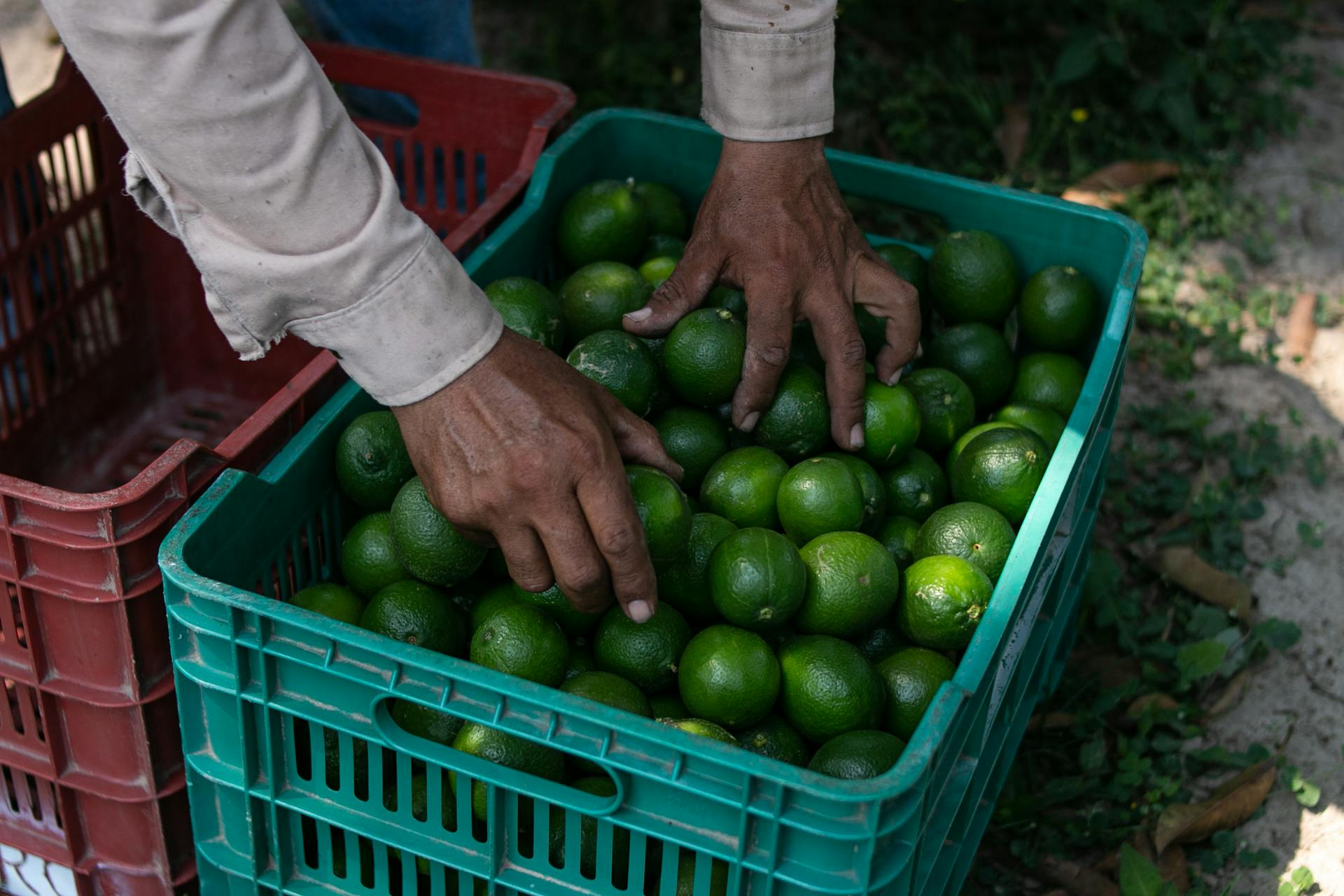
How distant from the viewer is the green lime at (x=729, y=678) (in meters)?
2.06

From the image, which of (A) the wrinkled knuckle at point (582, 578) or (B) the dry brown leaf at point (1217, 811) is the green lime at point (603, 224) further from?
(B) the dry brown leaf at point (1217, 811)

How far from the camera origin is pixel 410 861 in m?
2.00

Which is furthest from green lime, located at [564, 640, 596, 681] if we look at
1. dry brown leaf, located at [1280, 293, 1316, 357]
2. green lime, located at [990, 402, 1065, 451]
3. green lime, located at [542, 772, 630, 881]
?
dry brown leaf, located at [1280, 293, 1316, 357]

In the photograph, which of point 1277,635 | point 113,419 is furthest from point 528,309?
point 1277,635

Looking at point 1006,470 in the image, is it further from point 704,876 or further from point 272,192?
point 272,192

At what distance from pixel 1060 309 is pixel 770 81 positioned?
2.63 ft

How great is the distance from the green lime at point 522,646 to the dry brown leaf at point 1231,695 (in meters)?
1.71

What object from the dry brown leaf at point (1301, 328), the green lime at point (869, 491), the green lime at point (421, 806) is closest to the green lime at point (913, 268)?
the green lime at point (869, 491)

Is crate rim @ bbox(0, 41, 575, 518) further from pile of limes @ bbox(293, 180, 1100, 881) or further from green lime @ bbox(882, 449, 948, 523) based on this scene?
green lime @ bbox(882, 449, 948, 523)

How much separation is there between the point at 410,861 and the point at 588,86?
3.68 metres

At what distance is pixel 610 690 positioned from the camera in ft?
6.66

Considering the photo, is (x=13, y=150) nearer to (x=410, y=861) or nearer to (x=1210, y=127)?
(x=410, y=861)

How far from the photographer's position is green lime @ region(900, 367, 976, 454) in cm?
260

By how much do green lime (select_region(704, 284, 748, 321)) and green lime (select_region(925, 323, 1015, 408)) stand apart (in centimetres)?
45
